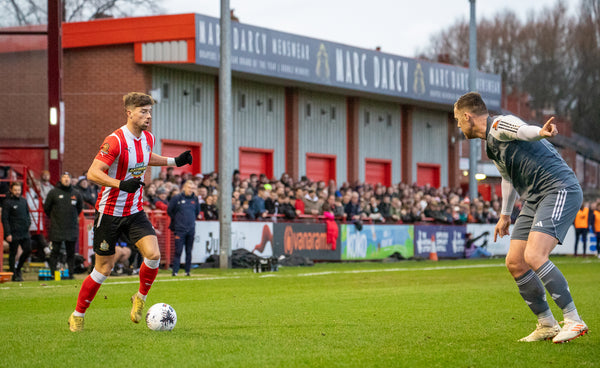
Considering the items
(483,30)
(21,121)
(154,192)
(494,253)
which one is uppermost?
(483,30)

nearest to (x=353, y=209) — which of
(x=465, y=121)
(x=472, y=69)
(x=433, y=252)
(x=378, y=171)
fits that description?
(x=433, y=252)

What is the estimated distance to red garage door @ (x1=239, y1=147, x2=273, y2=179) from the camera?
3484 cm

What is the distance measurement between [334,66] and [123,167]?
2717cm

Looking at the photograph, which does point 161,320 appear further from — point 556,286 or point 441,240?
point 441,240

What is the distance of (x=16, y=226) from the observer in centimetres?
1817

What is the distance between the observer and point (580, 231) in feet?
112

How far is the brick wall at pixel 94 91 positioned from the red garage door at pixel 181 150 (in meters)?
2.00

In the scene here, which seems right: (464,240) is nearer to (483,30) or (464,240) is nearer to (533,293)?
(533,293)

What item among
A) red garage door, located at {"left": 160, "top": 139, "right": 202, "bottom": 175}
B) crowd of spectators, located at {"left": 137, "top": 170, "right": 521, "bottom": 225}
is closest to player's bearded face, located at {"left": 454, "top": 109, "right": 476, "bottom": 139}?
crowd of spectators, located at {"left": 137, "top": 170, "right": 521, "bottom": 225}

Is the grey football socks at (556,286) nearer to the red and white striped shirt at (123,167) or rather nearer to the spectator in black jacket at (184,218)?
the red and white striped shirt at (123,167)

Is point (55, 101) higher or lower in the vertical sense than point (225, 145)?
higher

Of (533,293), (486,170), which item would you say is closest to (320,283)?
(533,293)

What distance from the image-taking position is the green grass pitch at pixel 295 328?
7162mm

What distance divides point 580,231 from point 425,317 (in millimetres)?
25293
